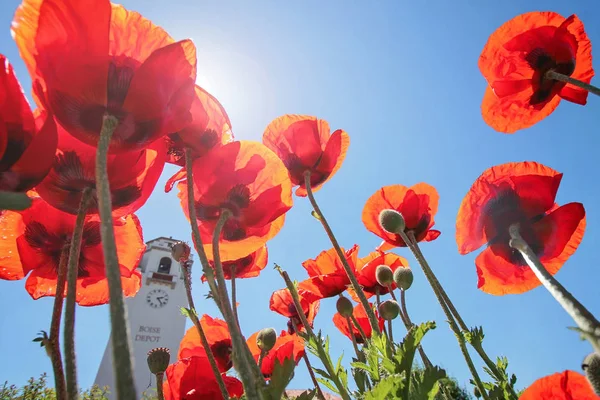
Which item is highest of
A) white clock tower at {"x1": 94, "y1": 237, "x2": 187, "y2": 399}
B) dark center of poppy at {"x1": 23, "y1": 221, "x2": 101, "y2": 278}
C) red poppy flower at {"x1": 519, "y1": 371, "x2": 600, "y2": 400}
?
white clock tower at {"x1": 94, "y1": 237, "x2": 187, "y2": 399}

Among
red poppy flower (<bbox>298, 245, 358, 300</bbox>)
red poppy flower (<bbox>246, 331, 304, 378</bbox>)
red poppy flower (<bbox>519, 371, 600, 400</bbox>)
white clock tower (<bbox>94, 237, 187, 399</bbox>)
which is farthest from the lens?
white clock tower (<bbox>94, 237, 187, 399</bbox>)

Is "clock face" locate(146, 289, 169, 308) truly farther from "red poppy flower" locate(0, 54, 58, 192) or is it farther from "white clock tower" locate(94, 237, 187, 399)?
"red poppy flower" locate(0, 54, 58, 192)

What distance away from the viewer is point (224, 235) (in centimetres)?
149

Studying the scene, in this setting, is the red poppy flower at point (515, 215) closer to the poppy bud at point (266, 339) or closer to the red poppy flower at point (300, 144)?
the red poppy flower at point (300, 144)

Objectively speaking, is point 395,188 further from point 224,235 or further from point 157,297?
point 157,297

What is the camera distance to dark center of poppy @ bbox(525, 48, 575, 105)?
5.58ft

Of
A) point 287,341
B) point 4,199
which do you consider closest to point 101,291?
point 287,341

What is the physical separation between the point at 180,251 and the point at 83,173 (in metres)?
0.80

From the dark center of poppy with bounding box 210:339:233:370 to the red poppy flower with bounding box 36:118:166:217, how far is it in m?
1.16

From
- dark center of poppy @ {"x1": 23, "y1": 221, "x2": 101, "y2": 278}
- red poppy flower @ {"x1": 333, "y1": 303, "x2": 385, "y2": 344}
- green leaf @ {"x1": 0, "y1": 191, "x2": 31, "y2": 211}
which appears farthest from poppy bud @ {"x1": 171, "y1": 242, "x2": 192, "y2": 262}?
green leaf @ {"x1": 0, "y1": 191, "x2": 31, "y2": 211}

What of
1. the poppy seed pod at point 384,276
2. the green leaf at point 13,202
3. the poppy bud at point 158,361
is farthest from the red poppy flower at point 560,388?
the poppy bud at point 158,361

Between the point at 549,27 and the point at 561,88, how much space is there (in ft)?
0.89

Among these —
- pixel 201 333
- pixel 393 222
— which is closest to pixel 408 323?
pixel 393 222

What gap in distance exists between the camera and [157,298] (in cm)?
4178
